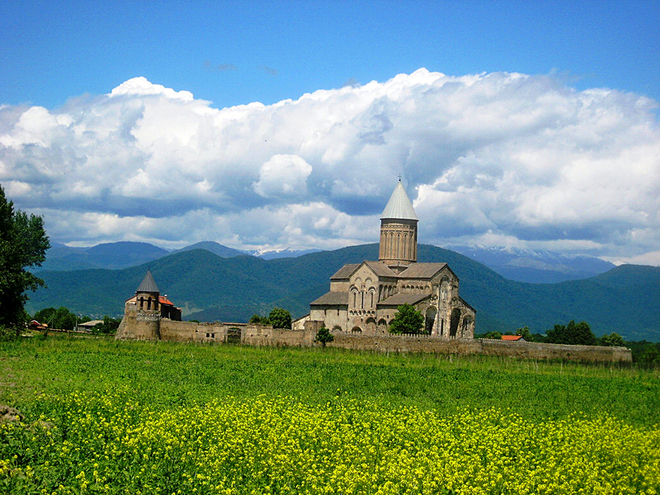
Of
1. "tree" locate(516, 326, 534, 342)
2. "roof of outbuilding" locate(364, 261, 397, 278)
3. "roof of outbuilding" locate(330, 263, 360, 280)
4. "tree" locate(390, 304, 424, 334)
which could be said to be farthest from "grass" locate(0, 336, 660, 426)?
"tree" locate(516, 326, 534, 342)

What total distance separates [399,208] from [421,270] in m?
7.22

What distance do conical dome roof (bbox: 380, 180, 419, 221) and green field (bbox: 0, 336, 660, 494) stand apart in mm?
34588

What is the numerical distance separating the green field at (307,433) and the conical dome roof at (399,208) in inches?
1362

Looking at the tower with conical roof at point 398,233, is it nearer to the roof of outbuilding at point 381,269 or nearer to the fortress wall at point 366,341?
the roof of outbuilding at point 381,269

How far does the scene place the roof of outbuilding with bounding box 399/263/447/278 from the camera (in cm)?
5950

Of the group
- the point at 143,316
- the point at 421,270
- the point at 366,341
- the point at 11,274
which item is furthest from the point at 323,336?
the point at 11,274

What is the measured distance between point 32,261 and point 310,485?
48928 mm

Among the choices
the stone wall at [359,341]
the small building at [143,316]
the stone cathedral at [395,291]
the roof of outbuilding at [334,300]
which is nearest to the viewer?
the stone wall at [359,341]

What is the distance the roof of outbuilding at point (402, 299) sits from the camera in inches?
2221

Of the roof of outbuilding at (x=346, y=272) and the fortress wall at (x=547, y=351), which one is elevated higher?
the roof of outbuilding at (x=346, y=272)

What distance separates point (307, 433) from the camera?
16.5 metres

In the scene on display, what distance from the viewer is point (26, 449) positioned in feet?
45.0

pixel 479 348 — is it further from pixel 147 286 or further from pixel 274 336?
pixel 147 286

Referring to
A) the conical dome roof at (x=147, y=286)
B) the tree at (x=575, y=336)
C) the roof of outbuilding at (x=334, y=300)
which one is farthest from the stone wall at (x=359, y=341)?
the tree at (x=575, y=336)
